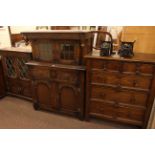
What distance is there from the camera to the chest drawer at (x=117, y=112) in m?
1.92

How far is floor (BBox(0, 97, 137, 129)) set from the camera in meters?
2.14

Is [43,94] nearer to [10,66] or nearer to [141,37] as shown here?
[10,66]

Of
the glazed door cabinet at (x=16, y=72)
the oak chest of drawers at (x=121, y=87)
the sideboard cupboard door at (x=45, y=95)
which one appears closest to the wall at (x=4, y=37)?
the glazed door cabinet at (x=16, y=72)

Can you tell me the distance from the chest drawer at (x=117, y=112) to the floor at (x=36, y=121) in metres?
0.20

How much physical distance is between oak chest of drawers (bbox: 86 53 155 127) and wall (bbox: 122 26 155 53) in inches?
12.4

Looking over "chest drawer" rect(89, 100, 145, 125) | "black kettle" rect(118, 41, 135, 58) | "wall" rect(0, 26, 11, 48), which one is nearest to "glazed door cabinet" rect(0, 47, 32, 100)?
"wall" rect(0, 26, 11, 48)

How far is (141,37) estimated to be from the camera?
210 cm


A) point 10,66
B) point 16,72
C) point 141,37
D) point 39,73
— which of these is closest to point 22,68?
point 16,72

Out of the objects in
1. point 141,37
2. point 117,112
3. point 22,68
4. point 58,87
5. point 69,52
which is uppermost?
point 141,37

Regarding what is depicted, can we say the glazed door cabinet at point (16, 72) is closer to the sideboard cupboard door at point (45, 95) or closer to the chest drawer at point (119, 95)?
the sideboard cupboard door at point (45, 95)

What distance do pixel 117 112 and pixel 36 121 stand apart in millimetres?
1301

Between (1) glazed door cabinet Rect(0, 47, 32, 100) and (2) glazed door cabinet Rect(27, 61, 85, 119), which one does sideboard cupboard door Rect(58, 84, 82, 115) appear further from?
(1) glazed door cabinet Rect(0, 47, 32, 100)
